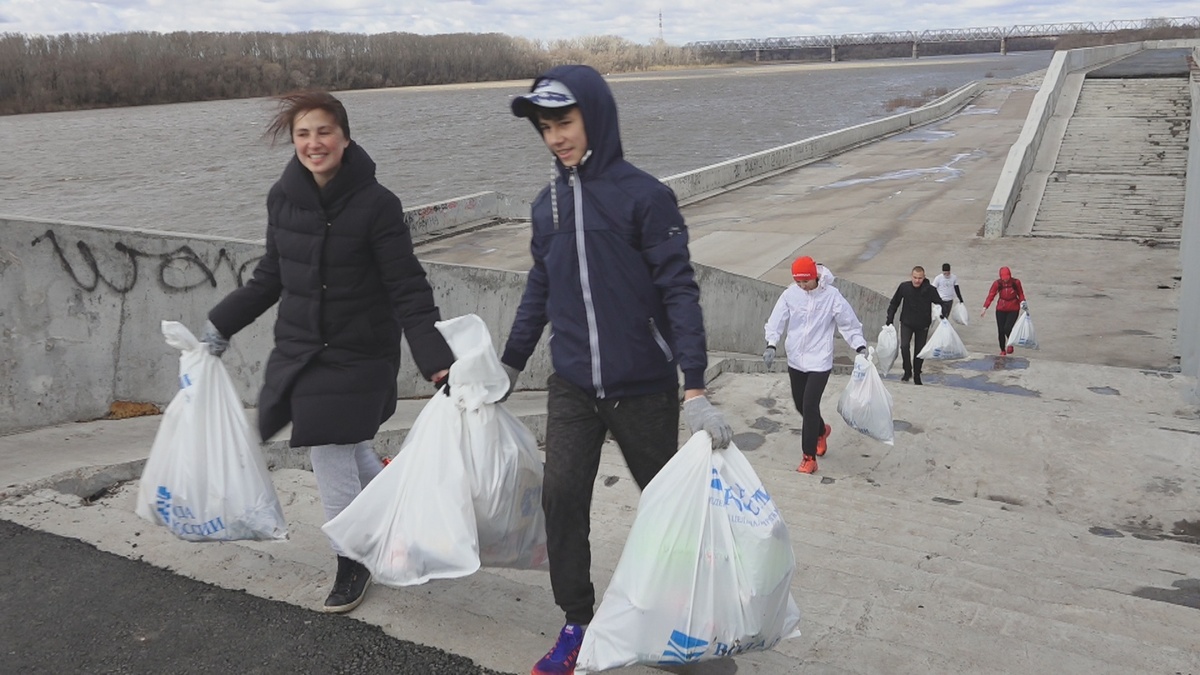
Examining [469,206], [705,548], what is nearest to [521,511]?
[705,548]

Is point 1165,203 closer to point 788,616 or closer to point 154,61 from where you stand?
point 788,616

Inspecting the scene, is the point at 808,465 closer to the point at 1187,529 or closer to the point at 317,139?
the point at 1187,529

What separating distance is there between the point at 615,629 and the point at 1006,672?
3.38 ft

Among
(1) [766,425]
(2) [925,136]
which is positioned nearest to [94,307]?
(1) [766,425]

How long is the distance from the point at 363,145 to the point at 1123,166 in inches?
1339

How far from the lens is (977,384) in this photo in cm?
1079

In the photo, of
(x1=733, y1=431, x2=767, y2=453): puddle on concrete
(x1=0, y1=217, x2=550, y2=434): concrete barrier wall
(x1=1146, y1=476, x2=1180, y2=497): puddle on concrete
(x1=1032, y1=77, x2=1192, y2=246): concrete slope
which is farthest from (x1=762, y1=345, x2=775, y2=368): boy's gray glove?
(x1=1032, y1=77, x2=1192, y2=246): concrete slope

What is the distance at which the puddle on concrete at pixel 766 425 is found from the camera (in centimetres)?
736

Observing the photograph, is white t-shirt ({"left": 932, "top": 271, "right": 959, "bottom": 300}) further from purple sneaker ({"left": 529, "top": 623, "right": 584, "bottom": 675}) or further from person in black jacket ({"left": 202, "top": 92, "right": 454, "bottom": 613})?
purple sneaker ({"left": 529, "top": 623, "right": 584, "bottom": 675})

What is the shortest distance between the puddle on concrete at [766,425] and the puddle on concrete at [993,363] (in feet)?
16.8

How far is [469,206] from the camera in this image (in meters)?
17.9

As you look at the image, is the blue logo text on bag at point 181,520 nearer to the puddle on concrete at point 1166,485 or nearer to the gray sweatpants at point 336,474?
the gray sweatpants at point 336,474

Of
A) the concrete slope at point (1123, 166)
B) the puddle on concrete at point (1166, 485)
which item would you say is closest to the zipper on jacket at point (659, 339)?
the puddle on concrete at point (1166, 485)

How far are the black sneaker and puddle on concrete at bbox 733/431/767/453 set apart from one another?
4.17m
